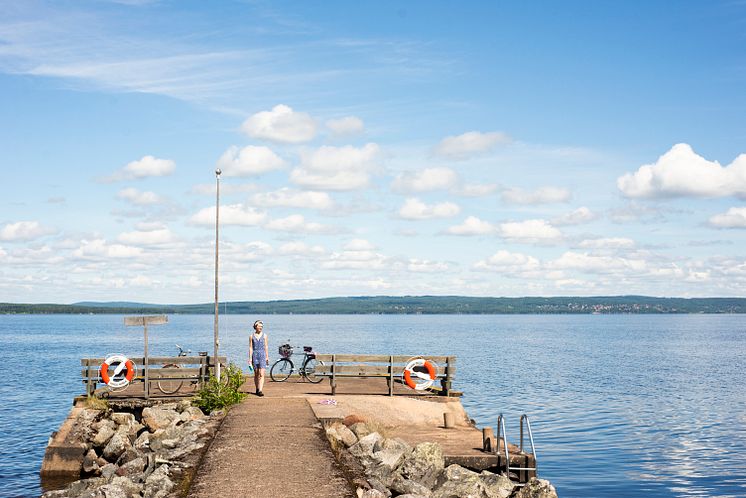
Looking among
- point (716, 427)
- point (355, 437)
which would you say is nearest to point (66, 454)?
point (355, 437)

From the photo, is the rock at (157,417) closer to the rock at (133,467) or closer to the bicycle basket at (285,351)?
the rock at (133,467)

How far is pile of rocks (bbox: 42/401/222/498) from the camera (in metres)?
14.8

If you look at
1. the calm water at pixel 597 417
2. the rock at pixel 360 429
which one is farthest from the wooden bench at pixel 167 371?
the rock at pixel 360 429

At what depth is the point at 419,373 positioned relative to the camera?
25.2 metres

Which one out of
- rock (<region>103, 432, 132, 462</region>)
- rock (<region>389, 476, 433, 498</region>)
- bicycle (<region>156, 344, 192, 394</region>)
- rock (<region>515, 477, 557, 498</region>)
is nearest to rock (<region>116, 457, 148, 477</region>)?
rock (<region>103, 432, 132, 462</region>)

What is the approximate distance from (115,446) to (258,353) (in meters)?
→ 4.73

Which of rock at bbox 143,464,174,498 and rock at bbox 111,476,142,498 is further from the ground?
rock at bbox 143,464,174,498

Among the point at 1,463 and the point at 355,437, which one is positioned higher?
the point at 355,437

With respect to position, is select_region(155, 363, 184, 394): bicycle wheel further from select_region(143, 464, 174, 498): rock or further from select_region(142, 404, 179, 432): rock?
select_region(143, 464, 174, 498): rock

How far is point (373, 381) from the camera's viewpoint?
1162 inches

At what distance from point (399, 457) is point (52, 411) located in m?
26.6

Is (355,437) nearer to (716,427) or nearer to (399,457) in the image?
(399,457)

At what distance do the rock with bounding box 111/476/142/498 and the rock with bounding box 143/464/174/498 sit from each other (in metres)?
0.44

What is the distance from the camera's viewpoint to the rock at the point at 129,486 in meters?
14.8
